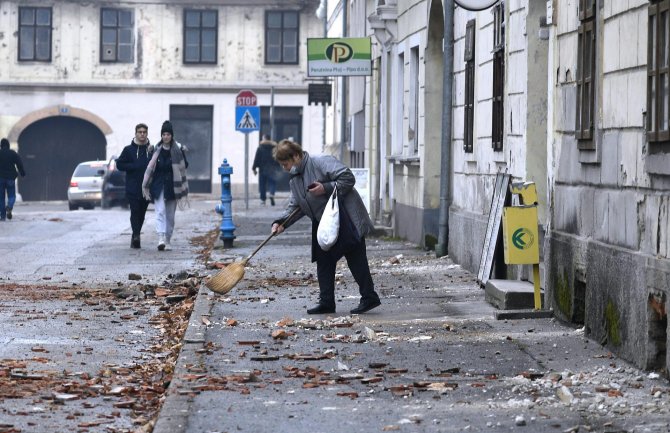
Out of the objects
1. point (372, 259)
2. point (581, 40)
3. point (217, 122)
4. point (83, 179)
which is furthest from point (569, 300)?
point (217, 122)

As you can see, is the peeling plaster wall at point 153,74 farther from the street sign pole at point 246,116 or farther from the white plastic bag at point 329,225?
the white plastic bag at point 329,225

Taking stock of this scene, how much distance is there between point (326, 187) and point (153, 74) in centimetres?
4211

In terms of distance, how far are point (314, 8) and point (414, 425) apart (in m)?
48.2

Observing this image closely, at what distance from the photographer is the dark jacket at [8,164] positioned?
34.0 metres

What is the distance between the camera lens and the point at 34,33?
175 ft

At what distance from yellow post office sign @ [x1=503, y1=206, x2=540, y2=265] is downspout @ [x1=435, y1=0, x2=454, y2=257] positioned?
6202 mm

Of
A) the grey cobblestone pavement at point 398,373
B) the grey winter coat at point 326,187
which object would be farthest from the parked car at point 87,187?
the grey winter coat at point 326,187

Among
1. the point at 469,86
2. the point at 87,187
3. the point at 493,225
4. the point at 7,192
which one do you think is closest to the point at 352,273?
the point at 493,225

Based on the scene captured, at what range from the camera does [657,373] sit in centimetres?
859

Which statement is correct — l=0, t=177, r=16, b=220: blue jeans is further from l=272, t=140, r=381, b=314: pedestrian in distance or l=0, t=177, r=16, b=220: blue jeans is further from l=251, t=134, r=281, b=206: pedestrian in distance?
l=272, t=140, r=381, b=314: pedestrian in distance

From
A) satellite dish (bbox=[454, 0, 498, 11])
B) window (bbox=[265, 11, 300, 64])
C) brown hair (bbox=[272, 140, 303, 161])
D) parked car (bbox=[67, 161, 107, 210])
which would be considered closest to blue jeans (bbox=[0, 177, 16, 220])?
parked car (bbox=[67, 161, 107, 210])

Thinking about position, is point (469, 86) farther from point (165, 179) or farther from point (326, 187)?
point (165, 179)

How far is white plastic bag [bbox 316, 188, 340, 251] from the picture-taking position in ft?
40.5

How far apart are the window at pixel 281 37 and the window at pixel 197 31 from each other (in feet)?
6.40
